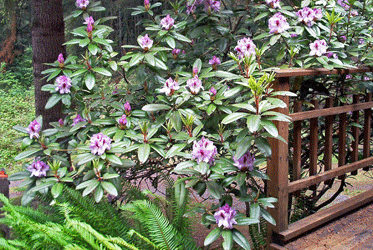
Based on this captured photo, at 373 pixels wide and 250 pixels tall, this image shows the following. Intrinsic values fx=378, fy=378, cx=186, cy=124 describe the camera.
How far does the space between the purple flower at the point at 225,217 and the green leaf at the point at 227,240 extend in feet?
0.09

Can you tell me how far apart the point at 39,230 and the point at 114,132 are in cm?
63

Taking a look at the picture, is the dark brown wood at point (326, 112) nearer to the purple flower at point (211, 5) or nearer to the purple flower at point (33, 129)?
the purple flower at point (211, 5)

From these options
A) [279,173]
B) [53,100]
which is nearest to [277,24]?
[279,173]

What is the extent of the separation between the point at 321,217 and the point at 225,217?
0.89 m

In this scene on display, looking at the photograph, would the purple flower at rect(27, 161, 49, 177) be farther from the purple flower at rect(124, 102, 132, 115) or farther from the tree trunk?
the tree trunk

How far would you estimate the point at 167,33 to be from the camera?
2348 mm

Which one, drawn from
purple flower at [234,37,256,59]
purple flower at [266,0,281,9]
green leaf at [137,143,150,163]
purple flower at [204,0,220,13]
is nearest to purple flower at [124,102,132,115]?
green leaf at [137,143,150,163]

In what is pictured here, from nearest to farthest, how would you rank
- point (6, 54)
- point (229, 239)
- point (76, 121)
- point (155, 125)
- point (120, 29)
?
point (229, 239), point (155, 125), point (76, 121), point (120, 29), point (6, 54)

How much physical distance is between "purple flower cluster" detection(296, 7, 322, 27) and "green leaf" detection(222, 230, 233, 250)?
4.48 ft

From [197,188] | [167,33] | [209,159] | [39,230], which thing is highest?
[167,33]

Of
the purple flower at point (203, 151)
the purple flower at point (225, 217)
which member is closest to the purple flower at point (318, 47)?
the purple flower at point (203, 151)

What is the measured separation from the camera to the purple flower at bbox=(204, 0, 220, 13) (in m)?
2.48

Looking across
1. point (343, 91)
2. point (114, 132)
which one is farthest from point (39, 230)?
point (343, 91)

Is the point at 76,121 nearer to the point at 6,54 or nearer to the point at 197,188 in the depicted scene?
the point at 197,188
